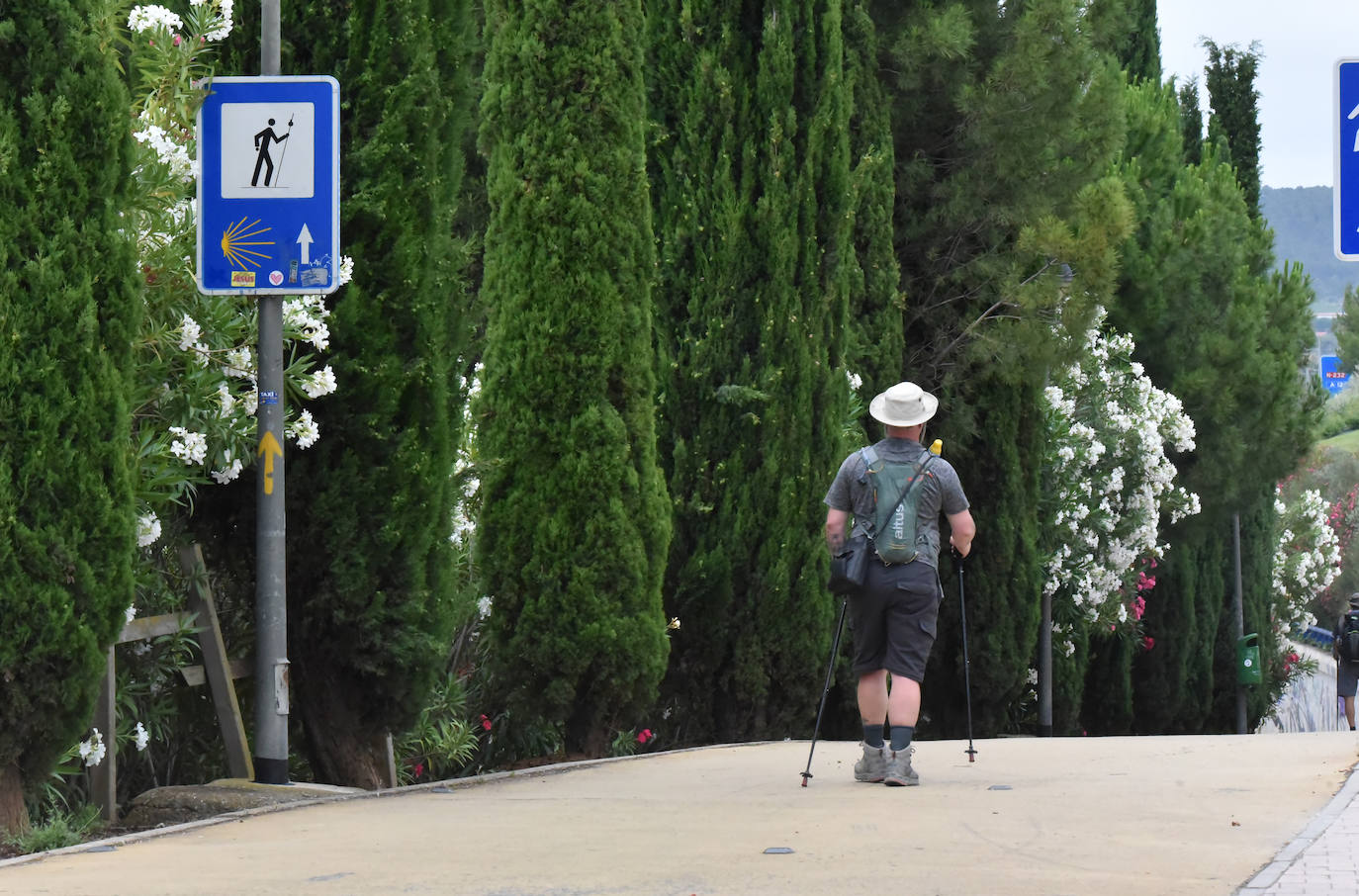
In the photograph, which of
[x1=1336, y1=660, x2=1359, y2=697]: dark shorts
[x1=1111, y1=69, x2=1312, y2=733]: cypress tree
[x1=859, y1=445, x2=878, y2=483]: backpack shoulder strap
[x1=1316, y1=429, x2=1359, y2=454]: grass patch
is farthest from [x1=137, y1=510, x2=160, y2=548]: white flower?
[x1=1316, y1=429, x2=1359, y2=454]: grass patch

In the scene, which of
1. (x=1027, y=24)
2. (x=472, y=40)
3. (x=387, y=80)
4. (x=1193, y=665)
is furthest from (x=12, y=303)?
(x=1193, y=665)

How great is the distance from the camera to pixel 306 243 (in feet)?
26.4

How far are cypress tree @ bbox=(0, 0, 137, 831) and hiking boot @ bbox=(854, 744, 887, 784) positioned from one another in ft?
11.5

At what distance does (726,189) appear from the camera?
47.3 ft

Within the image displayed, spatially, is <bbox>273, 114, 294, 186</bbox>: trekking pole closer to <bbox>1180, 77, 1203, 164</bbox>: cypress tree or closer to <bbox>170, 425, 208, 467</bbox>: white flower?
<bbox>170, 425, 208, 467</bbox>: white flower

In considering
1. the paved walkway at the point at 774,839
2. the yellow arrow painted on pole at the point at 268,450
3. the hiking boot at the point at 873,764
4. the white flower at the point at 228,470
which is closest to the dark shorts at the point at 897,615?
the hiking boot at the point at 873,764

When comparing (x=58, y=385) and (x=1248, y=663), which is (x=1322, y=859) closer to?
(x=58, y=385)

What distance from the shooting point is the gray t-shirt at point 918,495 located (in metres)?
8.84

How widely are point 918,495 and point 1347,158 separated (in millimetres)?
2353

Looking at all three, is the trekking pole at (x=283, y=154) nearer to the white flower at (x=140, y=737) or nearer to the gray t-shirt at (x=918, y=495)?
the white flower at (x=140, y=737)

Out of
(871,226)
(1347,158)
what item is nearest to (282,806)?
(1347,158)

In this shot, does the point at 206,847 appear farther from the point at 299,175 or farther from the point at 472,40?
the point at 472,40

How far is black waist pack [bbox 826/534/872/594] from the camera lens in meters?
8.70

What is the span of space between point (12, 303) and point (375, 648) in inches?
107
